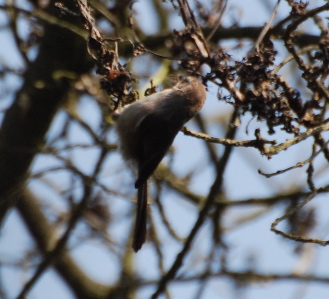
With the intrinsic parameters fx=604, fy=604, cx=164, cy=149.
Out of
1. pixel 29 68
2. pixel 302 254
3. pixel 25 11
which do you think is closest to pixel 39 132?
pixel 29 68

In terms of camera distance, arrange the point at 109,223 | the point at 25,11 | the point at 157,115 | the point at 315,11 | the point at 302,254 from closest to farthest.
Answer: the point at 315,11
the point at 157,115
the point at 25,11
the point at 302,254
the point at 109,223

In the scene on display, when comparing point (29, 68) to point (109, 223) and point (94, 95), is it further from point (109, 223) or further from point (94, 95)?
point (109, 223)

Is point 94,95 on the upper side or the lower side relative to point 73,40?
lower

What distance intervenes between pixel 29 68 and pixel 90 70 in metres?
0.43

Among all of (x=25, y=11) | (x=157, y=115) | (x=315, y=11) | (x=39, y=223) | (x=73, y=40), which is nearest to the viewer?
(x=315, y=11)

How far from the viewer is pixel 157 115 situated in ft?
10.8

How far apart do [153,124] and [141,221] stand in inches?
22.6

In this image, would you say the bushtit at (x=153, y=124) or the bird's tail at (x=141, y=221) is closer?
the bushtit at (x=153, y=124)

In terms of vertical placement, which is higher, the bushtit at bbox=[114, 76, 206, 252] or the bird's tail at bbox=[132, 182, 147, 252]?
the bushtit at bbox=[114, 76, 206, 252]

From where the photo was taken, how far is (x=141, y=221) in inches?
136

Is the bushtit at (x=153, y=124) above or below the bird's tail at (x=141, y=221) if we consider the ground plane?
above

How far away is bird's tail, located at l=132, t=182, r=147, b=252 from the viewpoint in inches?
132

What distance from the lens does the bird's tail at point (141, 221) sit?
3.35 m

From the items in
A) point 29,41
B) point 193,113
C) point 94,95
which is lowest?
point 193,113
